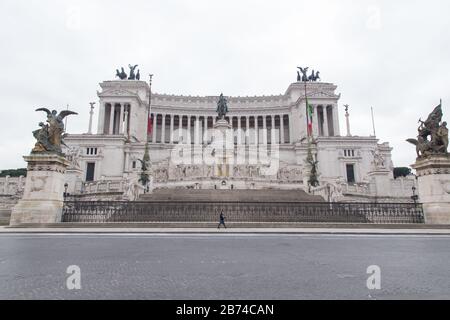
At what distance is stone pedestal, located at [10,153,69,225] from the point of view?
16828 millimetres

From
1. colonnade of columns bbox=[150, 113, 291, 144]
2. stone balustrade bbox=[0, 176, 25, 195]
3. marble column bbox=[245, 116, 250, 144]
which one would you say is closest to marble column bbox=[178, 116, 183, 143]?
colonnade of columns bbox=[150, 113, 291, 144]

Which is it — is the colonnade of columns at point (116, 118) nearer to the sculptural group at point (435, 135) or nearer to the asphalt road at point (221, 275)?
the sculptural group at point (435, 135)

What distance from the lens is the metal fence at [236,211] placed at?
18750 millimetres

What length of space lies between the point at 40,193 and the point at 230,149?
34.6 meters

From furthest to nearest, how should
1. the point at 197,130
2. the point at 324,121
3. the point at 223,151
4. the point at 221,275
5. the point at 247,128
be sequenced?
the point at 247,128, the point at 197,130, the point at 324,121, the point at 223,151, the point at 221,275

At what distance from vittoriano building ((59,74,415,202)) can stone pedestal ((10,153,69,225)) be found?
11585 millimetres

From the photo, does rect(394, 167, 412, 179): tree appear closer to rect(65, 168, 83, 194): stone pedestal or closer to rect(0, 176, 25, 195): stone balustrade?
rect(65, 168, 83, 194): stone pedestal

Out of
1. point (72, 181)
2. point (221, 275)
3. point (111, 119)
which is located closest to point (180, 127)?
point (111, 119)

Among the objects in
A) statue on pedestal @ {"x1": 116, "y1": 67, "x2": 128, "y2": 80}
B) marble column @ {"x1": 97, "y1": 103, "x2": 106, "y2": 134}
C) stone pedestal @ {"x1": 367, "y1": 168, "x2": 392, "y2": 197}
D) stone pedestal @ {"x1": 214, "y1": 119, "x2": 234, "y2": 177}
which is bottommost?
stone pedestal @ {"x1": 367, "y1": 168, "x2": 392, "y2": 197}

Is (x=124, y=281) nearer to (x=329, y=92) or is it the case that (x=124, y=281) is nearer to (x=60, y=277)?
(x=60, y=277)

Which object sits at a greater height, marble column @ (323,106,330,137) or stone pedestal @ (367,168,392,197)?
marble column @ (323,106,330,137)

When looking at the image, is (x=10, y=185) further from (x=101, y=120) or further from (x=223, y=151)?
(x=101, y=120)

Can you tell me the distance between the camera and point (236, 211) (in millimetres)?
20359
